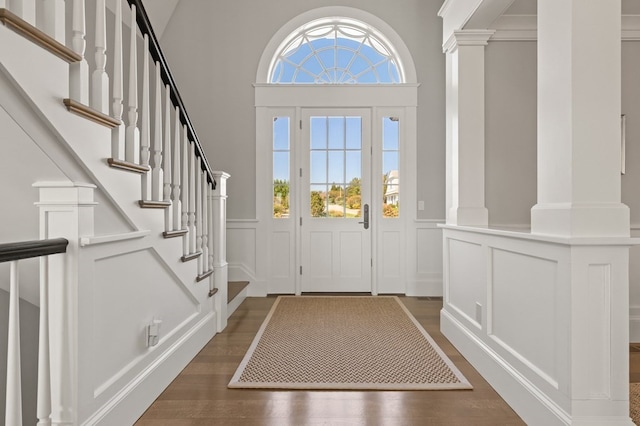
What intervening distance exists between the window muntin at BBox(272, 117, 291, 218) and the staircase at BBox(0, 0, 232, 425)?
7.26 feet

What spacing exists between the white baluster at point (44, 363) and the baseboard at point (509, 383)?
190 centimetres

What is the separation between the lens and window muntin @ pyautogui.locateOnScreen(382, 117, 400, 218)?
452 cm

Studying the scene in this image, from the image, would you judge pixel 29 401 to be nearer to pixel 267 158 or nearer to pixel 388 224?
pixel 267 158

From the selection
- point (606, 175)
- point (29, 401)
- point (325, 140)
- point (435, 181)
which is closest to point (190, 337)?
point (29, 401)

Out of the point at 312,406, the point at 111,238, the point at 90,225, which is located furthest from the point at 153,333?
the point at 312,406

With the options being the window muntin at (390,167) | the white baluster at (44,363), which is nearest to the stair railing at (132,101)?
the white baluster at (44,363)

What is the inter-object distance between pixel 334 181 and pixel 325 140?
1.53ft

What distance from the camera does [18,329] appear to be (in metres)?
1.18

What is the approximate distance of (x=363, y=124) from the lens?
4.50 m

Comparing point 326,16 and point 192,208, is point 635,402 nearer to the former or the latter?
point 192,208

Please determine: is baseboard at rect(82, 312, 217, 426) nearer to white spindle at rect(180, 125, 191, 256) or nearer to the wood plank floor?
the wood plank floor

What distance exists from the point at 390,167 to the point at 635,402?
301cm

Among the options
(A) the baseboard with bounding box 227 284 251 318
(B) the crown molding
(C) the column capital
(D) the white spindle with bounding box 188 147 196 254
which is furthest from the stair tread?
(B) the crown molding

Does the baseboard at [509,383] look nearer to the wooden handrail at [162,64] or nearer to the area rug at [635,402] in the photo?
the area rug at [635,402]
